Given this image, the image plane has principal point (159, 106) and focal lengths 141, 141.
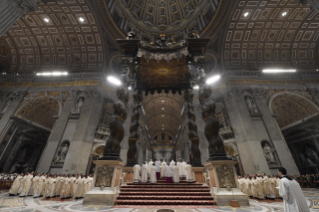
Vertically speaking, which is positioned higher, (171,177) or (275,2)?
(275,2)

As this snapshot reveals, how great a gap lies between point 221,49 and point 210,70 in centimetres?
236

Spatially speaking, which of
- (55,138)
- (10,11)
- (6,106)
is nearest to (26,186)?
(55,138)

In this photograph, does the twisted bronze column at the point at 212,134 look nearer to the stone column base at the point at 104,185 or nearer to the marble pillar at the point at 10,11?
the stone column base at the point at 104,185

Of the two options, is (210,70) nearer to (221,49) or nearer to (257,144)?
(221,49)

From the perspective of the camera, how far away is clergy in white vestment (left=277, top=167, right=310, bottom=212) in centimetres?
239

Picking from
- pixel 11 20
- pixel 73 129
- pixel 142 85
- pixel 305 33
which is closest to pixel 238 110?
pixel 142 85

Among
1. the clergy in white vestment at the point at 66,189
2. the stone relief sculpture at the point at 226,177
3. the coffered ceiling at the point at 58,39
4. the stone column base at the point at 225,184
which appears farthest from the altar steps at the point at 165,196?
the coffered ceiling at the point at 58,39

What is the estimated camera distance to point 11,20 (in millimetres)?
6273

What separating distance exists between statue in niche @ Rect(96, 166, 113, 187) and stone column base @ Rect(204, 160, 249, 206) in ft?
9.36

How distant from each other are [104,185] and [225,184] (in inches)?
130

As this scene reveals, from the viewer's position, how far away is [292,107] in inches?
568

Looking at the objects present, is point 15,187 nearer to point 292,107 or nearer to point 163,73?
point 163,73

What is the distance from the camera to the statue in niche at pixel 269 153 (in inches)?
417

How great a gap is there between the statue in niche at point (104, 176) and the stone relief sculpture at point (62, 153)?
9.18m
